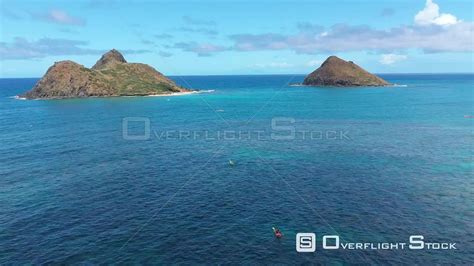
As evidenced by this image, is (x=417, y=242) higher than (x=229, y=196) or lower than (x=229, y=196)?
lower

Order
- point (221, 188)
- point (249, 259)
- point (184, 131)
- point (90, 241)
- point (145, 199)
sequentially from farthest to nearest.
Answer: point (184, 131) < point (221, 188) < point (145, 199) < point (90, 241) < point (249, 259)

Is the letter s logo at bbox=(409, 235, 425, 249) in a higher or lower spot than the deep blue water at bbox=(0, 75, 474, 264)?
lower

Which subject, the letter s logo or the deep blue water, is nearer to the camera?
the deep blue water

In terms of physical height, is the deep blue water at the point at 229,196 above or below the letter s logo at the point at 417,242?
above

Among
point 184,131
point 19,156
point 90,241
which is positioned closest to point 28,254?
point 90,241

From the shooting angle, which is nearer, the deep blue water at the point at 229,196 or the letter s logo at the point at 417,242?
the deep blue water at the point at 229,196

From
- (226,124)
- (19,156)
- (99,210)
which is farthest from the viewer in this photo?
(226,124)

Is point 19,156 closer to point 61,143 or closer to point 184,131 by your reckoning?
→ point 61,143

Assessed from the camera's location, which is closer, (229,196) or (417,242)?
(417,242)
